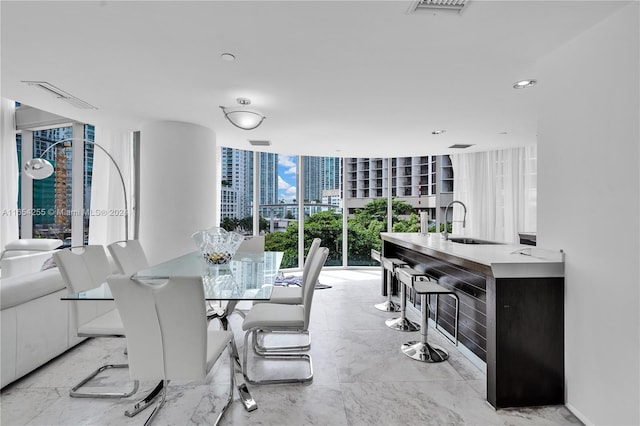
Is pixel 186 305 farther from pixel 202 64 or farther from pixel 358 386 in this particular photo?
pixel 202 64

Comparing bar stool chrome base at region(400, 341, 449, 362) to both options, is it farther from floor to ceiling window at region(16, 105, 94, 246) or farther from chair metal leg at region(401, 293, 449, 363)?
floor to ceiling window at region(16, 105, 94, 246)

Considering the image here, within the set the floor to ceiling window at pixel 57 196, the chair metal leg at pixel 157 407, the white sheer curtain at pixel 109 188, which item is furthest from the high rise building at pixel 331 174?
the chair metal leg at pixel 157 407

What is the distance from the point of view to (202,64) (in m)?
2.40

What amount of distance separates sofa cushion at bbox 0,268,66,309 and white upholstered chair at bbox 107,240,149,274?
17.8 inches

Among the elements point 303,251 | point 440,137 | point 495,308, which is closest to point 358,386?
point 495,308

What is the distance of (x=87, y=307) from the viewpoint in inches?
92.0

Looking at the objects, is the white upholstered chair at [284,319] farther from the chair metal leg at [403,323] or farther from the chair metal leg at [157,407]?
the chair metal leg at [403,323]

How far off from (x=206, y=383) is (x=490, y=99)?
359cm

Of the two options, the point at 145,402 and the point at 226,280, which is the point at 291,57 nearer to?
the point at 226,280

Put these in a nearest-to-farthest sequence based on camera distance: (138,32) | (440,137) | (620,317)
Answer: (620,317), (138,32), (440,137)

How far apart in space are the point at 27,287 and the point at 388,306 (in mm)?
3647

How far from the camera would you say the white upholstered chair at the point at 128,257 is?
110 inches

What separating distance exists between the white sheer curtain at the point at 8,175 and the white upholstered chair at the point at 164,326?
5.53 metres

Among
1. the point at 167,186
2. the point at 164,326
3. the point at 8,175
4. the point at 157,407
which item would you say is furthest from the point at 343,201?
the point at 8,175
